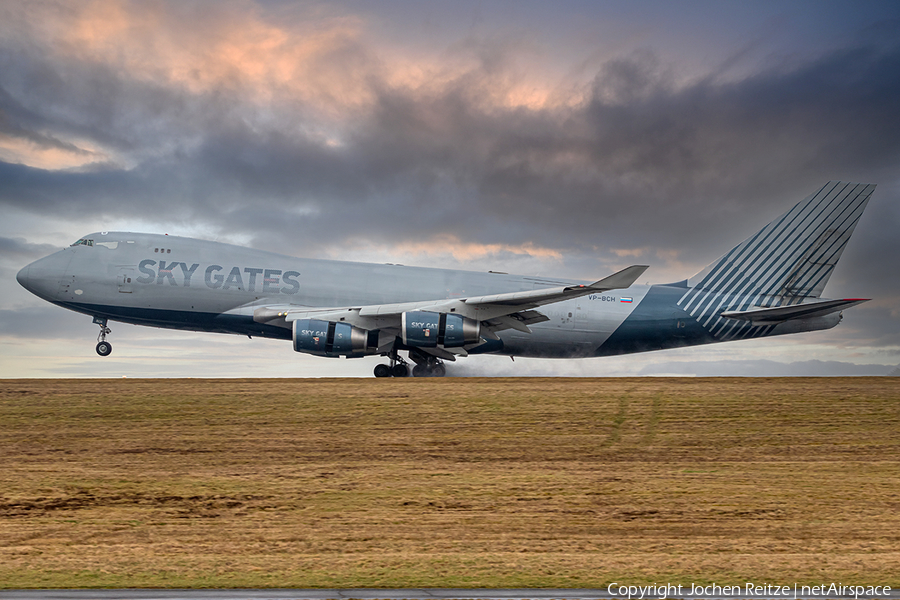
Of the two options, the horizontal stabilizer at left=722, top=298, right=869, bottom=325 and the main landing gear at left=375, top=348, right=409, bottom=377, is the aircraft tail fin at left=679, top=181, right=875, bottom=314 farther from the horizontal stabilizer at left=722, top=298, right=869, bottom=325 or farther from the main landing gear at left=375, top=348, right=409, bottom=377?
the main landing gear at left=375, top=348, right=409, bottom=377

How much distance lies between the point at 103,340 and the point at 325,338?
1104cm

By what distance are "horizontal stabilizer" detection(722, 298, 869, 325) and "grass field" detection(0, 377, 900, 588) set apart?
8.53 metres

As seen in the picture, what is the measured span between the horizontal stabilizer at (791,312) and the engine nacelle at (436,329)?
13.6 meters

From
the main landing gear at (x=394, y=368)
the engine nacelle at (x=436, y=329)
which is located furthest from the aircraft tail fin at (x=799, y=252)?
the main landing gear at (x=394, y=368)

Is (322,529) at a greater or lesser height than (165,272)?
lesser

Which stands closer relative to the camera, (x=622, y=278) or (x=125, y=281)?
(x=622, y=278)

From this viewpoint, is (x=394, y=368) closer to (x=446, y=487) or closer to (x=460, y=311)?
(x=460, y=311)

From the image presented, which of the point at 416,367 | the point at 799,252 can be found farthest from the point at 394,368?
the point at 799,252

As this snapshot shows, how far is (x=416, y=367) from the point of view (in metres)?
33.0

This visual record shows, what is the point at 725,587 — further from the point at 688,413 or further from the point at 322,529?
the point at 688,413

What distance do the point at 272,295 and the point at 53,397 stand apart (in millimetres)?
11281

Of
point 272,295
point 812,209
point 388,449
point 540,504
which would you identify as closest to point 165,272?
point 272,295

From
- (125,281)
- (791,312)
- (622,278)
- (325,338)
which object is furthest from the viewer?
(791,312)

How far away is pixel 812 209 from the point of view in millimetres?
34625
